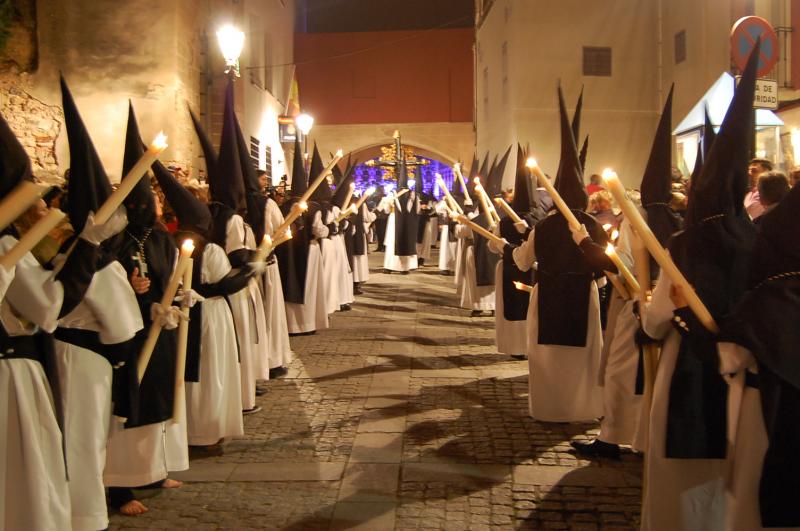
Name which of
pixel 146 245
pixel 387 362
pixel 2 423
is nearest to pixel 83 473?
pixel 2 423

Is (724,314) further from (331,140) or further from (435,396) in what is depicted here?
(331,140)

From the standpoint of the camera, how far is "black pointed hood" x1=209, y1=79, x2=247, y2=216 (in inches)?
258

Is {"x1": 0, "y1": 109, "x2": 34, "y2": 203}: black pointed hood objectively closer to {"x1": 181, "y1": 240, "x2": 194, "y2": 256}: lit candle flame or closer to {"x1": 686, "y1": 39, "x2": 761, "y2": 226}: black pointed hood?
{"x1": 181, "y1": 240, "x2": 194, "y2": 256}: lit candle flame

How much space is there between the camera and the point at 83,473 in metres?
4.04

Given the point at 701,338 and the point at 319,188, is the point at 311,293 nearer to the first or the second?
the point at 319,188

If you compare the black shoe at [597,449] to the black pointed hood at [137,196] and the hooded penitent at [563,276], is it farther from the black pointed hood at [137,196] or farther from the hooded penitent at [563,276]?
the black pointed hood at [137,196]

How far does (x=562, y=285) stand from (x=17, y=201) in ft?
14.8

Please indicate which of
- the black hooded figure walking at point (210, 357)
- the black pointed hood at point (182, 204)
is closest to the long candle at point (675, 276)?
the black pointed hood at point (182, 204)

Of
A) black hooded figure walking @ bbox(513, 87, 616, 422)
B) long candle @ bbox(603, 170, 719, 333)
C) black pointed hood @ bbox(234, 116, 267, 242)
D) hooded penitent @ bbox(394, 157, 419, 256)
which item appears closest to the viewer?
long candle @ bbox(603, 170, 719, 333)

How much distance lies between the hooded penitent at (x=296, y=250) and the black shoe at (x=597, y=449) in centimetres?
542

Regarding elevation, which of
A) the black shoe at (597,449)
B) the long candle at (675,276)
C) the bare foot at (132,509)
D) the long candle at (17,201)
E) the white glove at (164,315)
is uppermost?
the long candle at (17,201)

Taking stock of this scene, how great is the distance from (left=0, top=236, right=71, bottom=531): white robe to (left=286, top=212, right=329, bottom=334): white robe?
7.27 m

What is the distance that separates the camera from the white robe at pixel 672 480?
3818 mm

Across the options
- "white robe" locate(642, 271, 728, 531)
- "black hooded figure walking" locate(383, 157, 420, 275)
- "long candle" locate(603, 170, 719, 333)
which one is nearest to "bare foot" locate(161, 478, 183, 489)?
"white robe" locate(642, 271, 728, 531)
